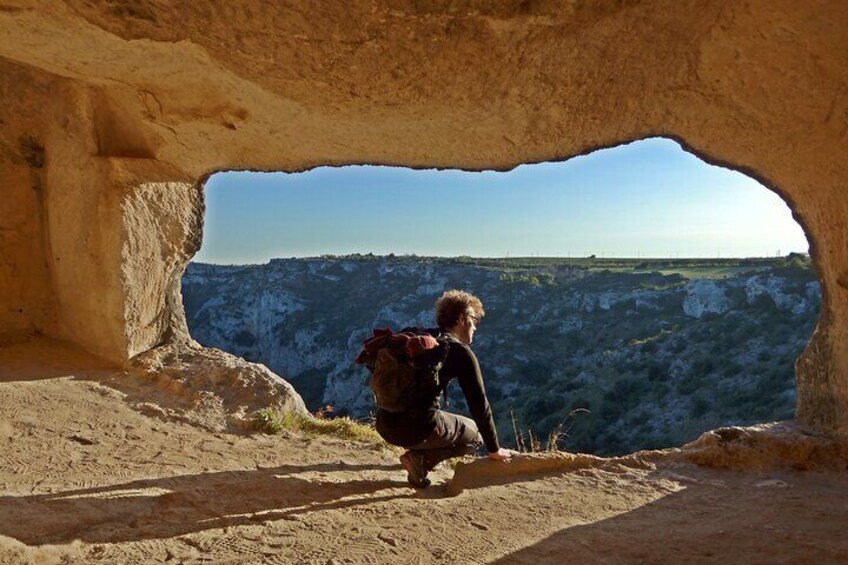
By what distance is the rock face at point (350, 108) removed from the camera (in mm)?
2996

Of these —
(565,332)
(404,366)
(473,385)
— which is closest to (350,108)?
(404,366)

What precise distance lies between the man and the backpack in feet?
0.16

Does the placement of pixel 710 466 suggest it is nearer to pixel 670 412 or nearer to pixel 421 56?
pixel 421 56

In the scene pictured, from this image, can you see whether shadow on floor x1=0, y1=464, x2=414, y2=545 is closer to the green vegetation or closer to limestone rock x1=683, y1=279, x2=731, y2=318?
the green vegetation

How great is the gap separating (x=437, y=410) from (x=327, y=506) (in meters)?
0.68

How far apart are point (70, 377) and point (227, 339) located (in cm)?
3328

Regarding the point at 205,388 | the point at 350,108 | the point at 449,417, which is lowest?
the point at 205,388

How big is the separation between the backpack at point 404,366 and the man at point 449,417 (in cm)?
5

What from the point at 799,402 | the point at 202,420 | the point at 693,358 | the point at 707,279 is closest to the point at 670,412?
the point at 693,358

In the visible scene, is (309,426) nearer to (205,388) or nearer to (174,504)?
(205,388)

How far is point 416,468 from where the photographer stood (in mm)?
3324

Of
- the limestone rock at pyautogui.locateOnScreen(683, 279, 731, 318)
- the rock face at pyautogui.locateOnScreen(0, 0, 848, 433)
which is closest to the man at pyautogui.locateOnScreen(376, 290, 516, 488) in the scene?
the rock face at pyautogui.locateOnScreen(0, 0, 848, 433)

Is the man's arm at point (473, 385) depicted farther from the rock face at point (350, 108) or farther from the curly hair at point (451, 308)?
the rock face at point (350, 108)

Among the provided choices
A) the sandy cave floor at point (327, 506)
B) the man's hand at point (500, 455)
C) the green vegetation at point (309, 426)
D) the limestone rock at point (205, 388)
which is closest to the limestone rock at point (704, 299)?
the green vegetation at point (309, 426)
